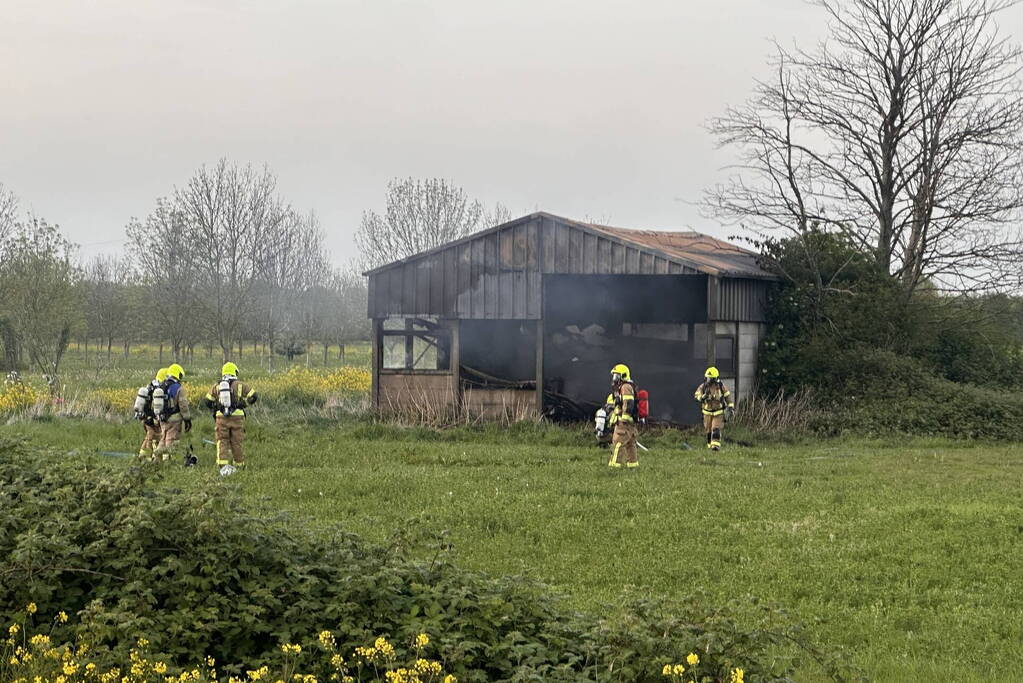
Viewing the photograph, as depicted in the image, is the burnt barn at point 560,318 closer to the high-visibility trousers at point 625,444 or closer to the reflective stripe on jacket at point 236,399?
the high-visibility trousers at point 625,444

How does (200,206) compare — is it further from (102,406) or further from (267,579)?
(267,579)

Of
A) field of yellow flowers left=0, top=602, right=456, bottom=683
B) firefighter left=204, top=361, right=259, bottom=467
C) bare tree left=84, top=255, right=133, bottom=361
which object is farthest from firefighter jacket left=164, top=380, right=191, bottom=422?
bare tree left=84, top=255, right=133, bottom=361

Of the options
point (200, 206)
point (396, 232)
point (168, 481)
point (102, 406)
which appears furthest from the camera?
point (396, 232)

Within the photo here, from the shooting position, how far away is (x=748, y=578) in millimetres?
11289

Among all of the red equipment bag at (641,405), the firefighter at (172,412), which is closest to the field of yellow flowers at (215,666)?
the firefighter at (172,412)

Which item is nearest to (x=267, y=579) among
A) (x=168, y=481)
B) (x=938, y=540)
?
(x=938, y=540)

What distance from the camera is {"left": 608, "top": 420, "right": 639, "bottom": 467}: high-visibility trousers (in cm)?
1906

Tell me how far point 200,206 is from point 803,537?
33418mm

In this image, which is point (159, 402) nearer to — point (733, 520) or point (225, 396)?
point (225, 396)

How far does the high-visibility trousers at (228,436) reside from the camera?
1838 centimetres

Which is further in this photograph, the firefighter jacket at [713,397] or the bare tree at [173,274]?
the bare tree at [173,274]

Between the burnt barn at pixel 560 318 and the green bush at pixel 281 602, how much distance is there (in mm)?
18056

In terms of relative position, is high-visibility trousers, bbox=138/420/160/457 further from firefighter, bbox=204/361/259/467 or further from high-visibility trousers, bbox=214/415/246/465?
high-visibility trousers, bbox=214/415/246/465

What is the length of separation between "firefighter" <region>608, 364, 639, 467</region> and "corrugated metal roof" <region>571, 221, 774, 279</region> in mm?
6610
